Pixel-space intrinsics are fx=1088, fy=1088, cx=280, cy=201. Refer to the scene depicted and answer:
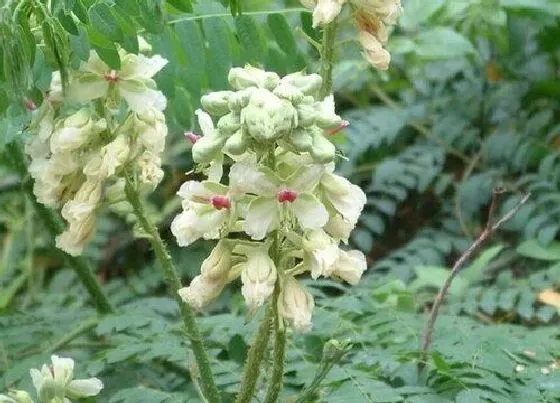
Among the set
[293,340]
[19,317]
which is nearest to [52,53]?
[293,340]

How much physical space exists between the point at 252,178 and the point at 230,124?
67mm

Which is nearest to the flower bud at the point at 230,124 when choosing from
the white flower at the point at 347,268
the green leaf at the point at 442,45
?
the white flower at the point at 347,268

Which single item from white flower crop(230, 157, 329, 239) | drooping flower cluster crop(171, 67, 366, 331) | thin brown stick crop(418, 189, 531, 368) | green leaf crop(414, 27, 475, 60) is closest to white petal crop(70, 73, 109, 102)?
drooping flower cluster crop(171, 67, 366, 331)

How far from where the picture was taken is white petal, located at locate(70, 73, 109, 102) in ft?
4.84

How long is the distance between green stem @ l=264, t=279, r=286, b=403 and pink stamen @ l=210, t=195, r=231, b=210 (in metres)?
0.12

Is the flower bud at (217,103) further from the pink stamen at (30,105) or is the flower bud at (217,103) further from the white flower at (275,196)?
the pink stamen at (30,105)

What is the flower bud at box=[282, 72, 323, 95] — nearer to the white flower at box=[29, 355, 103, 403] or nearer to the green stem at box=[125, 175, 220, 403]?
the green stem at box=[125, 175, 220, 403]

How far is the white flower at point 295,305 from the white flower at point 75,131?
1.14 feet

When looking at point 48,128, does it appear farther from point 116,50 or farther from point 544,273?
point 544,273

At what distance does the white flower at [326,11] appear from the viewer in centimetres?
137

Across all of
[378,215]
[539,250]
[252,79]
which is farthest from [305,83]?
[378,215]

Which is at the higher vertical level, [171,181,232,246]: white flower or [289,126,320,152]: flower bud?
[289,126,320,152]: flower bud

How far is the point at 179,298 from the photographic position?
156 centimetres

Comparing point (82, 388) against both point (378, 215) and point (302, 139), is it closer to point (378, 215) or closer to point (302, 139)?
point (302, 139)
